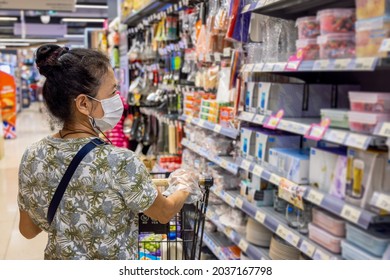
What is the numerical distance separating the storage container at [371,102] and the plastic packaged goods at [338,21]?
293mm

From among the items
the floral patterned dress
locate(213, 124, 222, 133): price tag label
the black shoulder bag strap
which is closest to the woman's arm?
the floral patterned dress

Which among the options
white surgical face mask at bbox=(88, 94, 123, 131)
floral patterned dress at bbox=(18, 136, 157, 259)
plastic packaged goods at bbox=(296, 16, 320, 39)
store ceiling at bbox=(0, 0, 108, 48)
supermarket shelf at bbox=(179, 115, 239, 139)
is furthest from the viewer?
store ceiling at bbox=(0, 0, 108, 48)

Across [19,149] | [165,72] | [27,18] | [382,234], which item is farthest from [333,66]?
[27,18]

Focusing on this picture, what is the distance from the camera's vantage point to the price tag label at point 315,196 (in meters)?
2.19

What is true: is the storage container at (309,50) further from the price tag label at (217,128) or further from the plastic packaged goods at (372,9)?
the price tag label at (217,128)

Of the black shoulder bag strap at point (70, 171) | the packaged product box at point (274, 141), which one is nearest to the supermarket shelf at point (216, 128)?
the packaged product box at point (274, 141)

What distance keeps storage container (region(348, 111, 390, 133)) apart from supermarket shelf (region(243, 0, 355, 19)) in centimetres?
67

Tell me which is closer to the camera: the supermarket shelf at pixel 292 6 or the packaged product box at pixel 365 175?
the packaged product box at pixel 365 175

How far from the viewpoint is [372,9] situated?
183 centimetres

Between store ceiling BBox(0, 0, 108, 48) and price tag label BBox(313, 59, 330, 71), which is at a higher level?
store ceiling BBox(0, 0, 108, 48)

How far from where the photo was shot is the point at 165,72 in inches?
214

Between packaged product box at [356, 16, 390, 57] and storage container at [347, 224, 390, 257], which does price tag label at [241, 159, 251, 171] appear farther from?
packaged product box at [356, 16, 390, 57]

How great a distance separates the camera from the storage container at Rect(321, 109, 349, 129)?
2043mm

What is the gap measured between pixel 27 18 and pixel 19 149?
16.3 metres
